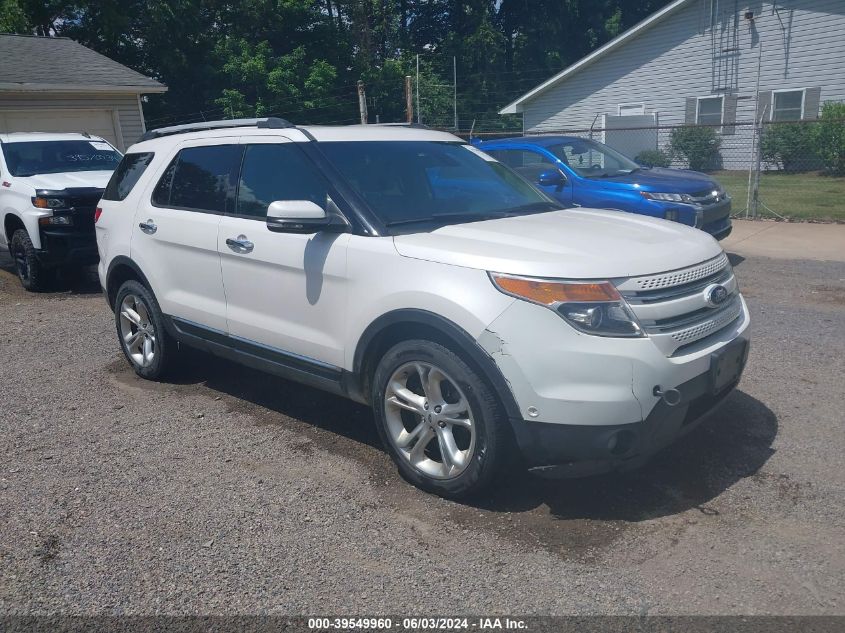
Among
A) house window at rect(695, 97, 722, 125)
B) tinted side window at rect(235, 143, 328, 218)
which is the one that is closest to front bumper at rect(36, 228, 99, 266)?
tinted side window at rect(235, 143, 328, 218)

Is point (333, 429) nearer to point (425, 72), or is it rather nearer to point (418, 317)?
point (418, 317)

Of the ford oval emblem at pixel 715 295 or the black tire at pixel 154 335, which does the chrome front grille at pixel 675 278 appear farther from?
the black tire at pixel 154 335

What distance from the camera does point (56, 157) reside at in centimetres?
1016

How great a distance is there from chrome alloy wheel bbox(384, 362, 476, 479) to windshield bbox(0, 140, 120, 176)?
7.84m

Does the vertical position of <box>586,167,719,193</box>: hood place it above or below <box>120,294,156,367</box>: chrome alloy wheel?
above

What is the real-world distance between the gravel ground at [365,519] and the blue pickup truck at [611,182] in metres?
3.95

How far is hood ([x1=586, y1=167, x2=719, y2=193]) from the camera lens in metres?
9.14

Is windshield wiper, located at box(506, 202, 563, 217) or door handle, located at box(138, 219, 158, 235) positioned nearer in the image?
windshield wiper, located at box(506, 202, 563, 217)

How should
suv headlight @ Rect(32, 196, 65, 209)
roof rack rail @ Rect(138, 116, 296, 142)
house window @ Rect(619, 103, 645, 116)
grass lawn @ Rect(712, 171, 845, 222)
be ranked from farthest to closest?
house window @ Rect(619, 103, 645, 116), grass lawn @ Rect(712, 171, 845, 222), suv headlight @ Rect(32, 196, 65, 209), roof rack rail @ Rect(138, 116, 296, 142)

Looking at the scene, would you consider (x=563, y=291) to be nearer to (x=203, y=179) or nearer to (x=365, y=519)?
(x=365, y=519)

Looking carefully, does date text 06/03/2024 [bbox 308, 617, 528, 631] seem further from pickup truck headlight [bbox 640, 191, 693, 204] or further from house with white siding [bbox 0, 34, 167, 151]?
house with white siding [bbox 0, 34, 167, 151]

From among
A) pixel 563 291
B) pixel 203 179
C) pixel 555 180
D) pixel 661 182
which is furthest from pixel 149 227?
pixel 661 182

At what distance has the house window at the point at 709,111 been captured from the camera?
22.4 meters

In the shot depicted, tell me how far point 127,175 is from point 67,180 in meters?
4.12
